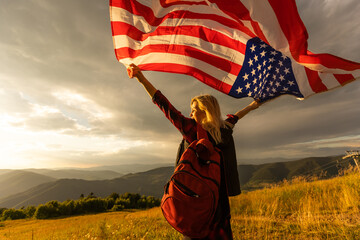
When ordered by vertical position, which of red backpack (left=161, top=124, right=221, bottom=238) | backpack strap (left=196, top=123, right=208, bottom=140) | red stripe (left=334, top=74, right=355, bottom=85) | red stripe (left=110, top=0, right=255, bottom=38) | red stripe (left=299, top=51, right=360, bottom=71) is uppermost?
red stripe (left=110, top=0, right=255, bottom=38)

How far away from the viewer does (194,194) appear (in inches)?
62.9

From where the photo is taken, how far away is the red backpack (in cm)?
157

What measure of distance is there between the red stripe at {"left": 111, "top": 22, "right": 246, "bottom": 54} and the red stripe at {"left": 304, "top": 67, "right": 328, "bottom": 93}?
1354 millimetres

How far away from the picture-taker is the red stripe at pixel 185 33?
13.2 feet

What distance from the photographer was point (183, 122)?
2.11 meters

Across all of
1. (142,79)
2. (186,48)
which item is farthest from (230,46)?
(142,79)

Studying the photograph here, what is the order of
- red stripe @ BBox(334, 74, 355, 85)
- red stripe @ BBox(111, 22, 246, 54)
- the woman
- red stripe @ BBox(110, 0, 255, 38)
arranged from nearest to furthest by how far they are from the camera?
the woman < red stripe @ BBox(334, 74, 355, 85) < red stripe @ BBox(110, 0, 255, 38) < red stripe @ BBox(111, 22, 246, 54)

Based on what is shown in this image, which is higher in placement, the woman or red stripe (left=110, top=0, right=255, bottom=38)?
red stripe (left=110, top=0, right=255, bottom=38)

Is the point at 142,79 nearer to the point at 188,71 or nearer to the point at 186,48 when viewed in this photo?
the point at 188,71

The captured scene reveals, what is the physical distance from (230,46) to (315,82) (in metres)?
1.75

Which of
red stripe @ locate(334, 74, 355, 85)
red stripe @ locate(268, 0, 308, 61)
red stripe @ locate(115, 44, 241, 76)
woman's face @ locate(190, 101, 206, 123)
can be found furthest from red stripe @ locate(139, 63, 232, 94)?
woman's face @ locate(190, 101, 206, 123)

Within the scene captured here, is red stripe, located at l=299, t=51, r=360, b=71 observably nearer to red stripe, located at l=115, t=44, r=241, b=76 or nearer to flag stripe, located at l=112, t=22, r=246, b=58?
flag stripe, located at l=112, t=22, r=246, b=58

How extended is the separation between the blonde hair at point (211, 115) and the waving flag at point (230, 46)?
5.55 ft

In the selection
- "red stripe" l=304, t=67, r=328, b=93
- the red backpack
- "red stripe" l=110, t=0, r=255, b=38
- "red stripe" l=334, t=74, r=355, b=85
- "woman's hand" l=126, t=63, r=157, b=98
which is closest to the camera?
the red backpack
